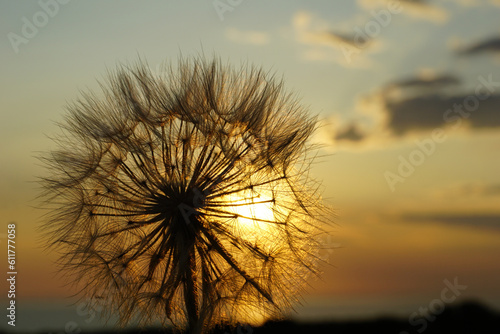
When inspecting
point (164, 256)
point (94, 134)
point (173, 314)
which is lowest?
point (173, 314)

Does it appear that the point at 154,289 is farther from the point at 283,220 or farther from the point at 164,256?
the point at 283,220

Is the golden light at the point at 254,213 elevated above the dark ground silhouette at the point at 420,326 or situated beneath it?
elevated above

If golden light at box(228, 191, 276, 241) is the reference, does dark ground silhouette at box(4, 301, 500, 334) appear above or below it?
below

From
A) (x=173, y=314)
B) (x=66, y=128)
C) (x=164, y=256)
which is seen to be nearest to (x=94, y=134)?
(x=66, y=128)

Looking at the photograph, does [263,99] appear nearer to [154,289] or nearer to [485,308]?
[154,289]

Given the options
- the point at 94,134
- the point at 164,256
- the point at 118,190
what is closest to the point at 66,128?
the point at 94,134

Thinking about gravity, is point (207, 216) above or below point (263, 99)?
below

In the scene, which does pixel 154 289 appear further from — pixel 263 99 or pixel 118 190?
pixel 263 99

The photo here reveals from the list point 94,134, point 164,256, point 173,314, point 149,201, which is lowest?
point 173,314

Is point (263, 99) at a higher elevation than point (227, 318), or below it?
higher
